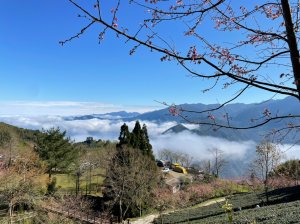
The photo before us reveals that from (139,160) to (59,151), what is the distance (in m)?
19.4

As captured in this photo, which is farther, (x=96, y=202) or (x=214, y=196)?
(x=214, y=196)

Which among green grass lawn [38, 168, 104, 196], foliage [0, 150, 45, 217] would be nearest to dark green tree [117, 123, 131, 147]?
foliage [0, 150, 45, 217]

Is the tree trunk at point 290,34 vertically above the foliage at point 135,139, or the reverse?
the tree trunk at point 290,34

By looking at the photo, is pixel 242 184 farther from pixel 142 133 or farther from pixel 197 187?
pixel 142 133

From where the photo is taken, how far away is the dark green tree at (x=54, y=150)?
169ft

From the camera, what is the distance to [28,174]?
110 feet

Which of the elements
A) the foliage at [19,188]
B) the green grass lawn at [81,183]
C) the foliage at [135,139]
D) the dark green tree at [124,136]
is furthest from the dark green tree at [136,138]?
the green grass lawn at [81,183]

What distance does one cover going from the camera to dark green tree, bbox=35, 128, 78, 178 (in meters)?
51.4

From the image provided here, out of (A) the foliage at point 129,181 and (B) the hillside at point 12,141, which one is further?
(B) the hillside at point 12,141

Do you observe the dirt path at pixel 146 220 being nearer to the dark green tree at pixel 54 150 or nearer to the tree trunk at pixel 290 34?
the dark green tree at pixel 54 150

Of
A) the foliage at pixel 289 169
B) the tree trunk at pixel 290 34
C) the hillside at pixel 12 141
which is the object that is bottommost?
the foliage at pixel 289 169

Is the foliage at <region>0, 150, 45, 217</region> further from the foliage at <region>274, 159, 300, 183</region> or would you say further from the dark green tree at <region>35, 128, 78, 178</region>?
the foliage at <region>274, 159, 300, 183</region>

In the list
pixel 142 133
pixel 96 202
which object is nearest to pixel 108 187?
pixel 96 202

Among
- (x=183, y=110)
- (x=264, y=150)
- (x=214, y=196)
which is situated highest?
(x=183, y=110)
